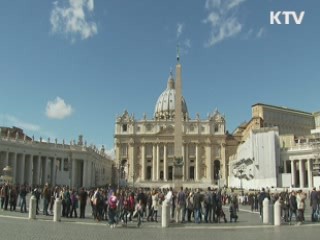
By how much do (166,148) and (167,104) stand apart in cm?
3586

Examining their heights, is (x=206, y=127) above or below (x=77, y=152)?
above

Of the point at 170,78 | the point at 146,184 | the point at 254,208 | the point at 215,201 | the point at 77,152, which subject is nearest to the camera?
the point at 215,201

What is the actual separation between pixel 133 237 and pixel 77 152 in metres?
64.2

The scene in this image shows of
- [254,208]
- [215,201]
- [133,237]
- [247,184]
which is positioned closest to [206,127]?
[247,184]

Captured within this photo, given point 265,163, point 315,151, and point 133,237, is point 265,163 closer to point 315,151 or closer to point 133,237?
point 315,151

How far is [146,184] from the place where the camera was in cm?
10019

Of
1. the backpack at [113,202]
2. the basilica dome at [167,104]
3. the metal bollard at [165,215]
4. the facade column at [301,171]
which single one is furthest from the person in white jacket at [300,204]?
the basilica dome at [167,104]

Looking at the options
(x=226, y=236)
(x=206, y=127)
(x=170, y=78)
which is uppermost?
(x=170, y=78)

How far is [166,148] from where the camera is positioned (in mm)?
107875

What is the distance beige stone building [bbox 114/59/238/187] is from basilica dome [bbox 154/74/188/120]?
28.2m

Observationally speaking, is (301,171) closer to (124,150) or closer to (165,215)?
(124,150)

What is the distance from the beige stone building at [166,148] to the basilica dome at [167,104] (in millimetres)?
28250

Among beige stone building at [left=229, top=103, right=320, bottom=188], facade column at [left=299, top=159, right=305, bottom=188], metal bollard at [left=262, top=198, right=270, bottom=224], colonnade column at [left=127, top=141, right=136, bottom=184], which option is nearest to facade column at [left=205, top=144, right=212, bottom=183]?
Answer: colonnade column at [left=127, top=141, right=136, bottom=184]

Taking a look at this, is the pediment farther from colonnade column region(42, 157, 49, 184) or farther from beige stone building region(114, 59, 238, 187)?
colonnade column region(42, 157, 49, 184)
